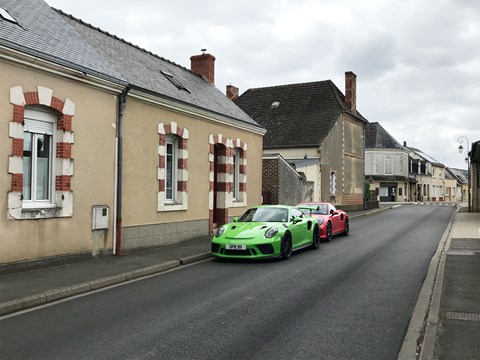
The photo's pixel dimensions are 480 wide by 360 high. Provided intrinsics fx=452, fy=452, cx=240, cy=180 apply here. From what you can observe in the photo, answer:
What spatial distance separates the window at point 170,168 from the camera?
14359mm

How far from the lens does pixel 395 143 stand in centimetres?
6200

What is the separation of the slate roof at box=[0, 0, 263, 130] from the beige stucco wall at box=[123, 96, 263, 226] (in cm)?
58

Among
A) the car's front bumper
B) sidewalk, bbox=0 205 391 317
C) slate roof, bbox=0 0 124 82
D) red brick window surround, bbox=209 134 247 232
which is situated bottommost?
sidewalk, bbox=0 205 391 317

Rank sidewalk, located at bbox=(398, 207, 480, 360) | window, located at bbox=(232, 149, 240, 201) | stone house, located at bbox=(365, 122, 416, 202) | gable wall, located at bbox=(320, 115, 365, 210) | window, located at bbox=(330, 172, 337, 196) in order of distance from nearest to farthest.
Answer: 1. sidewalk, located at bbox=(398, 207, 480, 360)
2. window, located at bbox=(232, 149, 240, 201)
3. gable wall, located at bbox=(320, 115, 365, 210)
4. window, located at bbox=(330, 172, 337, 196)
5. stone house, located at bbox=(365, 122, 416, 202)

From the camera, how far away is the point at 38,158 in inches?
387

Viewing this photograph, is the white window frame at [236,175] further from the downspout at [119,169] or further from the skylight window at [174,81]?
the downspout at [119,169]

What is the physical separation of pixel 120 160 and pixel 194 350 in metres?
7.61

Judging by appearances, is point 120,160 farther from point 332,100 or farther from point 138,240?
point 332,100

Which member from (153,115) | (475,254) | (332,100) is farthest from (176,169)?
(332,100)

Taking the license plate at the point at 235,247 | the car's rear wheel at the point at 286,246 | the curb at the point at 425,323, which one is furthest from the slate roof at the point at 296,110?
the curb at the point at 425,323

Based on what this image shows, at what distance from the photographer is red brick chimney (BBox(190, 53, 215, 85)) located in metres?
20.7

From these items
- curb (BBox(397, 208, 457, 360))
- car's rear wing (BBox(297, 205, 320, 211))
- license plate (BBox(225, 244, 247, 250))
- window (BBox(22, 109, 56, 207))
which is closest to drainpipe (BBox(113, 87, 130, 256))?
window (BBox(22, 109, 56, 207))

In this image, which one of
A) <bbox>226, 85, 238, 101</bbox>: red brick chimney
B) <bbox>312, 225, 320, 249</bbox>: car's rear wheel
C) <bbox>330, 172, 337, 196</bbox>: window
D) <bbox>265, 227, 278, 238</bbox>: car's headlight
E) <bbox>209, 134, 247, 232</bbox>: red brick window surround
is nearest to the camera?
<bbox>265, 227, 278, 238</bbox>: car's headlight

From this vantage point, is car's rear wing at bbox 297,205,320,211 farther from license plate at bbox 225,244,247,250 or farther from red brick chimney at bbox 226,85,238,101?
red brick chimney at bbox 226,85,238,101
